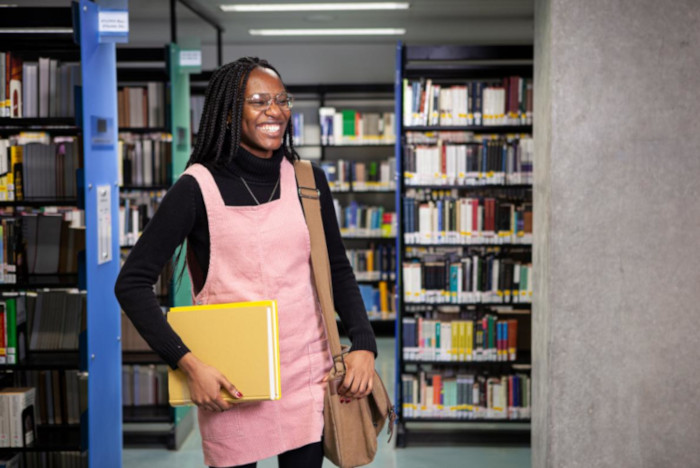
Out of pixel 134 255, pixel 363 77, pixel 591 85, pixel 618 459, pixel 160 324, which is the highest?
pixel 363 77

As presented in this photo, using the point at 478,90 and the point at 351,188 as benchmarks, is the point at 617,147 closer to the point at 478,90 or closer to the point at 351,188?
the point at 478,90

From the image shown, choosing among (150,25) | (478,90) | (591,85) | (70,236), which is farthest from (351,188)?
(591,85)

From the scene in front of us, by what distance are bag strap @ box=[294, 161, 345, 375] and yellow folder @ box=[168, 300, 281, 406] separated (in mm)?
173

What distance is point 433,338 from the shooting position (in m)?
4.63

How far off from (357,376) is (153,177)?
363cm

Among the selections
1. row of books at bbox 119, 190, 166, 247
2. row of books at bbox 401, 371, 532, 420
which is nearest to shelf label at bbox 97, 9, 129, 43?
row of books at bbox 119, 190, 166, 247

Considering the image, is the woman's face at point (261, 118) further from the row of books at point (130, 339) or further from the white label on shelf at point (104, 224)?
the row of books at point (130, 339)

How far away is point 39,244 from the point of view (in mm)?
3643

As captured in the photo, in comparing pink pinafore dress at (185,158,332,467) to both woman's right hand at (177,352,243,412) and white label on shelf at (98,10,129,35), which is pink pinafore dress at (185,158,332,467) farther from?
white label on shelf at (98,10,129,35)

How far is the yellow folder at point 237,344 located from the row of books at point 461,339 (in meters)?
3.11

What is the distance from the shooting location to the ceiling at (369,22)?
6.84 m

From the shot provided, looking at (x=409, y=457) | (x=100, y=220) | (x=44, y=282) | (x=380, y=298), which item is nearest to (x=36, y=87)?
(x=100, y=220)

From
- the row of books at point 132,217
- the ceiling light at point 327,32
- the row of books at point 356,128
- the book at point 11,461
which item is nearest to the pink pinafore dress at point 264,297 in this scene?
the book at point 11,461

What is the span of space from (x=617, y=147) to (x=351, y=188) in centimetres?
508
